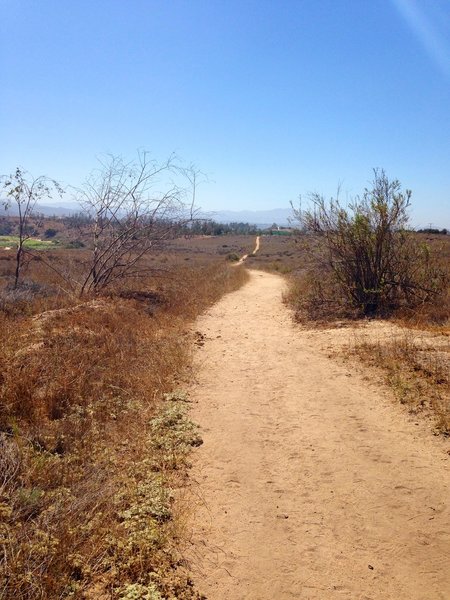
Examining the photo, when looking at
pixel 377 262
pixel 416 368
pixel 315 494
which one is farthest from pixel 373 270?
pixel 315 494

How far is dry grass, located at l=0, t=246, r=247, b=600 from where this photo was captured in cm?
272

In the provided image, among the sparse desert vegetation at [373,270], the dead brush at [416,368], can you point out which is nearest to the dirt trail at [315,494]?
the dead brush at [416,368]

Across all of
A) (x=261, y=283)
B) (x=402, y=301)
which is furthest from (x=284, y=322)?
(x=261, y=283)

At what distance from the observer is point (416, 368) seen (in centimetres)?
638

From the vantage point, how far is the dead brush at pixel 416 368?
5.32 meters

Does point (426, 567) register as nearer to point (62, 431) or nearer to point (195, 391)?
point (62, 431)

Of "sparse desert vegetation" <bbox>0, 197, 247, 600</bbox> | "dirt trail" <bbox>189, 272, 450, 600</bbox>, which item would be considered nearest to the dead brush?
"dirt trail" <bbox>189, 272, 450, 600</bbox>

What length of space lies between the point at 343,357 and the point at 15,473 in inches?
225

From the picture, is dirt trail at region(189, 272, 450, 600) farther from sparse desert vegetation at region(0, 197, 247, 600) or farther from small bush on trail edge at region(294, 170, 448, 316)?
small bush on trail edge at region(294, 170, 448, 316)

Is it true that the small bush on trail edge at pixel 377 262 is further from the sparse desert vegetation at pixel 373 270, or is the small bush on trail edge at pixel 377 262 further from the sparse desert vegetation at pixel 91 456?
the sparse desert vegetation at pixel 91 456

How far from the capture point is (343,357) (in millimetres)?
7656

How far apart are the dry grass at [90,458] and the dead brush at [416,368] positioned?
2838 millimetres

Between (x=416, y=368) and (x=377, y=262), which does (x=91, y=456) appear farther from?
(x=377, y=262)

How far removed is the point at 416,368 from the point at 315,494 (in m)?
3.37
